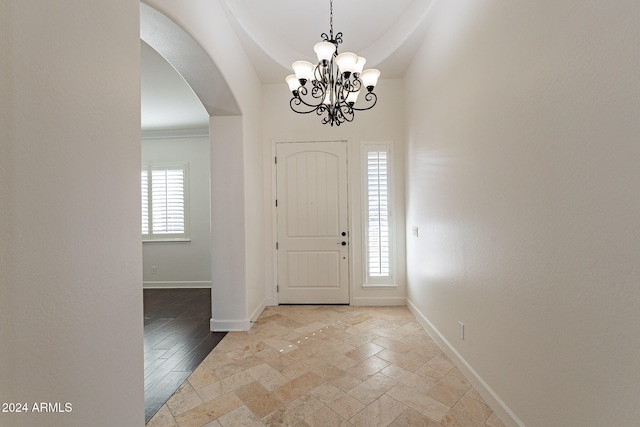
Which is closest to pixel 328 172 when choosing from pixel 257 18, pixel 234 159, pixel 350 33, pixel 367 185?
pixel 367 185

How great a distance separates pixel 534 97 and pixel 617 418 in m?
1.45

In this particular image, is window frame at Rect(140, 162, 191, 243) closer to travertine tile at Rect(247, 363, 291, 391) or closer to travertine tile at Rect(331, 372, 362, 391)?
travertine tile at Rect(247, 363, 291, 391)

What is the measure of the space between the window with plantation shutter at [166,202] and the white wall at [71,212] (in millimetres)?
4472

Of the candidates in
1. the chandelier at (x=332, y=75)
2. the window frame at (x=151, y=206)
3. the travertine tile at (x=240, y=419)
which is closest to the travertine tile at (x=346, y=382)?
the travertine tile at (x=240, y=419)

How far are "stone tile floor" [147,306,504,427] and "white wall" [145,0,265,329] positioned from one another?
0.49m

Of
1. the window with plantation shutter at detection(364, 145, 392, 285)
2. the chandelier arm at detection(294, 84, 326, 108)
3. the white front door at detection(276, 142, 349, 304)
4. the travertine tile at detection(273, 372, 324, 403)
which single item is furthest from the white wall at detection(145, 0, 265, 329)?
the window with plantation shutter at detection(364, 145, 392, 285)

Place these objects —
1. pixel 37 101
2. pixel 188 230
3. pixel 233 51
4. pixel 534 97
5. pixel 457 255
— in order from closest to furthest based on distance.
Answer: pixel 37 101
pixel 534 97
pixel 457 255
pixel 233 51
pixel 188 230

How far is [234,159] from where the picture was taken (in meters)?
3.16

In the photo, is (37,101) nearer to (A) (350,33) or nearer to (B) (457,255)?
(B) (457,255)

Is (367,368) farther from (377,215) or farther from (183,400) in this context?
(377,215)

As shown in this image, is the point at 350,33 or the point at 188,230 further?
the point at 188,230

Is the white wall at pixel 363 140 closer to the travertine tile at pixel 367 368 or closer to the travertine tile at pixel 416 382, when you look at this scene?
the travertine tile at pixel 367 368

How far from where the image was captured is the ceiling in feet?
9.29

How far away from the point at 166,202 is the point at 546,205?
19.4 feet
